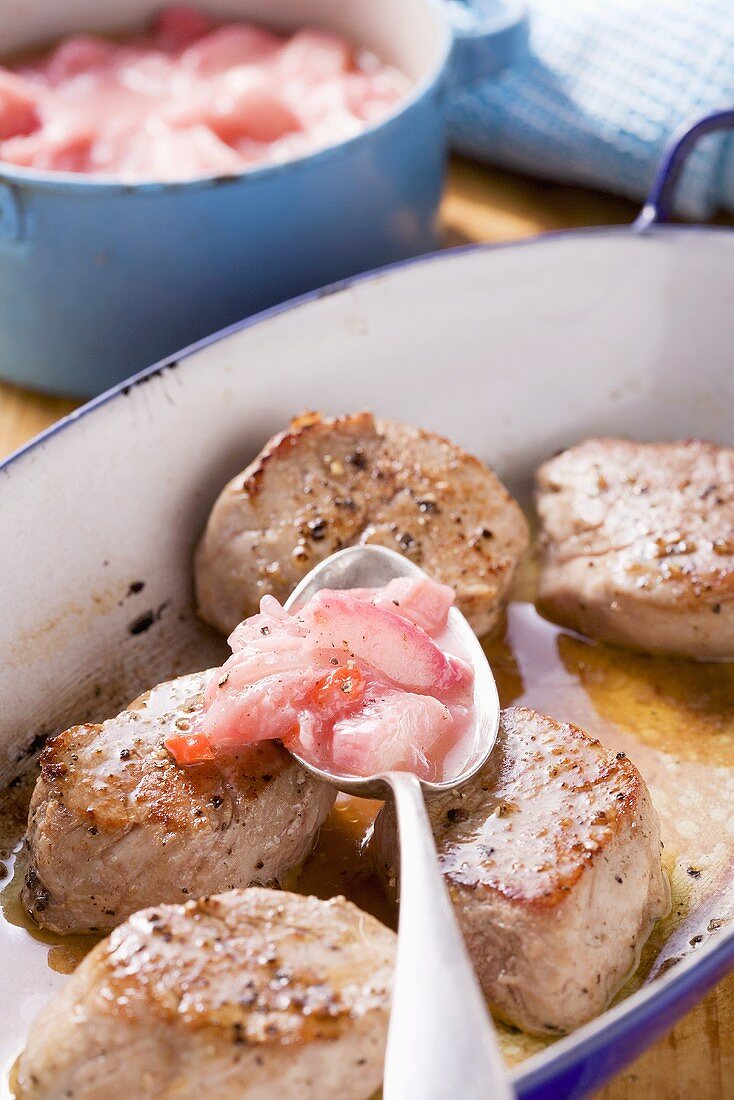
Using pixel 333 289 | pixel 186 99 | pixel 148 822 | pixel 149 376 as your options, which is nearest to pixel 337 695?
pixel 148 822

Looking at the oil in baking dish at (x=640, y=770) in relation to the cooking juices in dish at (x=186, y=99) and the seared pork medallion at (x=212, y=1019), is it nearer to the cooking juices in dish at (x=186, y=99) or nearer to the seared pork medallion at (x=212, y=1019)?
the seared pork medallion at (x=212, y=1019)

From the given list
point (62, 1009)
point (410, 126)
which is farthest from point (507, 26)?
point (62, 1009)

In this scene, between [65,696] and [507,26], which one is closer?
[65,696]

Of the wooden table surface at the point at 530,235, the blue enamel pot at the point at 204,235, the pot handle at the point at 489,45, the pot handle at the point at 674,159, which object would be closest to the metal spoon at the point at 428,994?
the wooden table surface at the point at 530,235

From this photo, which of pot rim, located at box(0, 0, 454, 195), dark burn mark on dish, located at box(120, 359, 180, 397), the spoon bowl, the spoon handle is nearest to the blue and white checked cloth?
pot rim, located at box(0, 0, 454, 195)

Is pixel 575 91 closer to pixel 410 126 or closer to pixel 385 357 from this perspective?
pixel 410 126

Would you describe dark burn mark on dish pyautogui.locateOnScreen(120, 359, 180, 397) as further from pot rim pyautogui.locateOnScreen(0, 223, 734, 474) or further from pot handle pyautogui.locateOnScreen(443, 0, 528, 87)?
pot handle pyautogui.locateOnScreen(443, 0, 528, 87)

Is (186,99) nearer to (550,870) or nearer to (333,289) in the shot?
(333,289)
